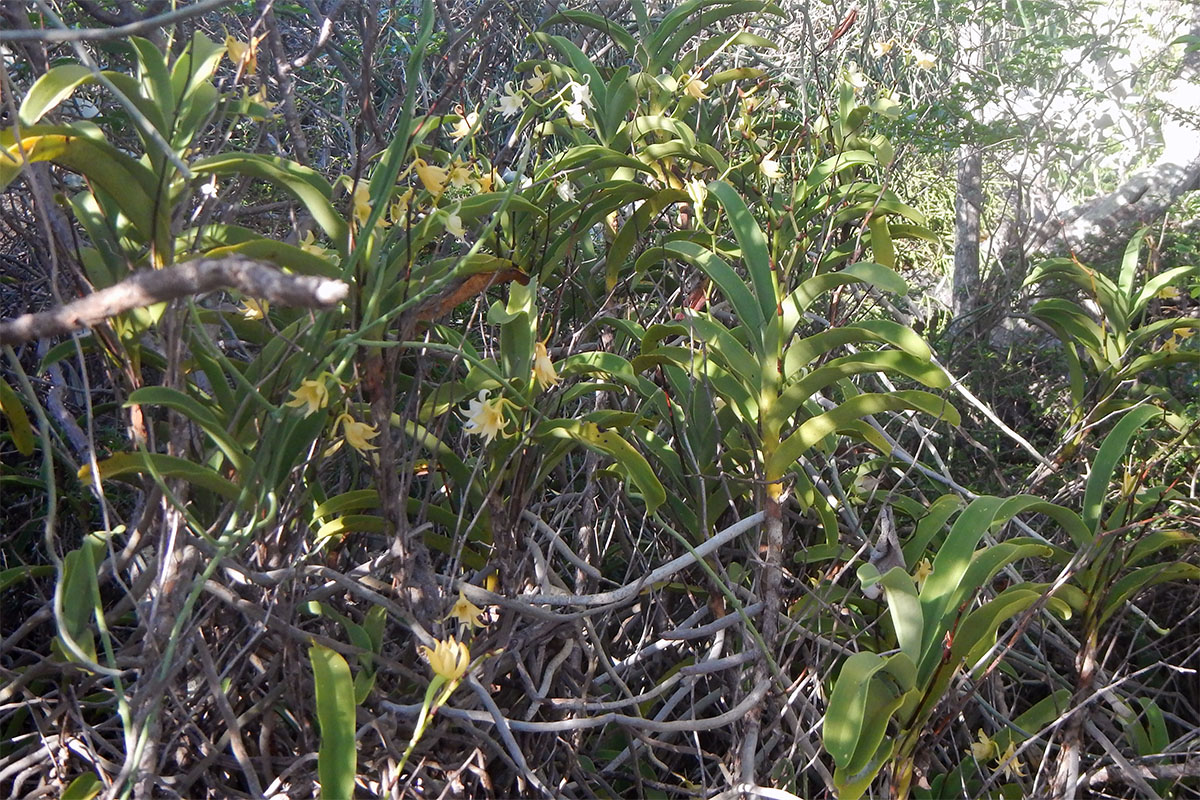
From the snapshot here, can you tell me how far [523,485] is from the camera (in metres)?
1.16

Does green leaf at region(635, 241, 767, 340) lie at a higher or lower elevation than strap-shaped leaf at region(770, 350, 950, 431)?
higher

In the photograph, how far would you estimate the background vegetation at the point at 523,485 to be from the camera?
978 millimetres

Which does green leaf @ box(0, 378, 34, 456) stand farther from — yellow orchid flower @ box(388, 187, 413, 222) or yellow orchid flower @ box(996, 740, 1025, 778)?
yellow orchid flower @ box(996, 740, 1025, 778)

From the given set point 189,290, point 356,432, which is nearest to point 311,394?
point 356,432

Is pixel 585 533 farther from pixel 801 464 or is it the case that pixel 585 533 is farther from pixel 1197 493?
pixel 1197 493

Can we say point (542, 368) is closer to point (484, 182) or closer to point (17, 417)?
point (484, 182)

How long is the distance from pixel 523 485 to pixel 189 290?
0.69 meters

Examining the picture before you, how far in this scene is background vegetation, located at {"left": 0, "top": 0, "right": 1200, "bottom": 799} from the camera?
38.5 inches

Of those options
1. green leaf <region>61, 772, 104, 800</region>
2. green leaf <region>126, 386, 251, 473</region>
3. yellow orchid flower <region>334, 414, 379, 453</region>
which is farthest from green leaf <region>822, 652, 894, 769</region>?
green leaf <region>61, 772, 104, 800</region>

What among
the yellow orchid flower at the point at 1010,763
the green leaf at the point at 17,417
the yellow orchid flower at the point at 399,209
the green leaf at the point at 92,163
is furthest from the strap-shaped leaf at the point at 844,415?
the green leaf at the point at 17,417

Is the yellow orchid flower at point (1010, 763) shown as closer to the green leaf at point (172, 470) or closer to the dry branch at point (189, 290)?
the green leaf at point (172, 470)

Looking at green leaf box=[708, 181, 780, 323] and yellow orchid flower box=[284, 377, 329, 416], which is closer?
yellow orchid flower box=[284, 377, 329, 416]

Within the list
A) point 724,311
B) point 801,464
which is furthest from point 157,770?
point 724,311

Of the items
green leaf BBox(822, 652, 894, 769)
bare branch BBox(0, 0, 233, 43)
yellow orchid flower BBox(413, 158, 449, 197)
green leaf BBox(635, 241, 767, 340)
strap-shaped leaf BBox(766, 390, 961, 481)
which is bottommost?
green leaf BBox(822, 652, 894, 769)
